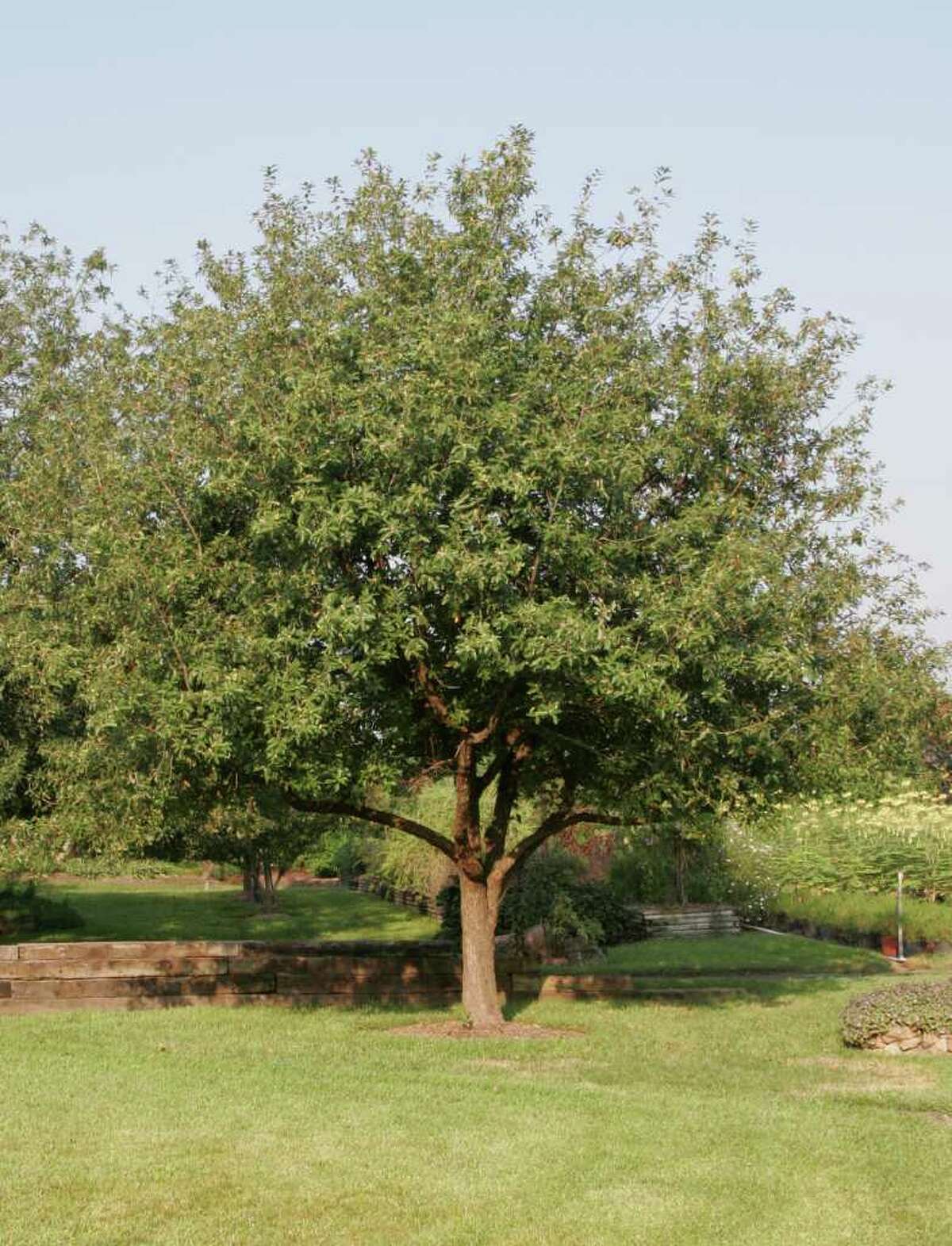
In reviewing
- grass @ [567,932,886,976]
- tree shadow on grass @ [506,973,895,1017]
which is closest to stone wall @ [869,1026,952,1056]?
tree shadow on grass @ [506,973,895,1017]

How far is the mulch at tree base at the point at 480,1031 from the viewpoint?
1775 cm

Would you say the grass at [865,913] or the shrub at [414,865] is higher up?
the shrub at [414,865]

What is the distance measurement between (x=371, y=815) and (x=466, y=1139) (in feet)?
23.3

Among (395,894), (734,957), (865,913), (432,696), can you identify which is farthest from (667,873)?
(432,696)

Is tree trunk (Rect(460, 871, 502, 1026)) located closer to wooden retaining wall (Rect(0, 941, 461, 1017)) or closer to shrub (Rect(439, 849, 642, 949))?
wooden retaining wall (Rect(0, 941, 461, 1017))

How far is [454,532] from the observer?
48.2 ft

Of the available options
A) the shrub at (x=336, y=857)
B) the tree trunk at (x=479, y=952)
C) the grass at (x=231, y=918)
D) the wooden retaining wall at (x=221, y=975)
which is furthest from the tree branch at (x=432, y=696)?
the shrub at (x=336, y=857)

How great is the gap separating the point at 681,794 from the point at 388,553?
4.82 metres

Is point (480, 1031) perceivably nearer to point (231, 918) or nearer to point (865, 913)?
point (865, 913)

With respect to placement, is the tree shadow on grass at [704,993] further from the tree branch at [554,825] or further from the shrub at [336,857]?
the shrub at [336,857]

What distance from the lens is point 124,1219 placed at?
32.1ft

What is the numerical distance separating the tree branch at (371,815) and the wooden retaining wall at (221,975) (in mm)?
3274

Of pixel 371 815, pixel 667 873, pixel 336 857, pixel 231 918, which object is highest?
pixel 371 815

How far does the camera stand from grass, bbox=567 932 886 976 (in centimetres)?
2466
